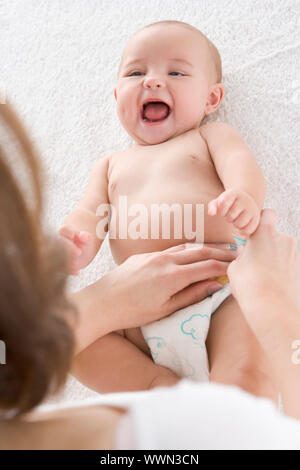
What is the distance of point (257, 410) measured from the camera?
0.43 meters

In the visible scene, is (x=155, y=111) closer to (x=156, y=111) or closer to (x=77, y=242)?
(x=156, y=111)

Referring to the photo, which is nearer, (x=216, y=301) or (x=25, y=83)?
(x=216, y=301)

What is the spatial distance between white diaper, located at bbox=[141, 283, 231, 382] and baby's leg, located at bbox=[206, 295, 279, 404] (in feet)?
0.06

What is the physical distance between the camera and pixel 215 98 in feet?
4.26

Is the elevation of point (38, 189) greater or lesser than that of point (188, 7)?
lesser

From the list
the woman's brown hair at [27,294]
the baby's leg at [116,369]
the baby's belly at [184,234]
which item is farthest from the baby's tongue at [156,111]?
the woman's brown hair at [27,294]

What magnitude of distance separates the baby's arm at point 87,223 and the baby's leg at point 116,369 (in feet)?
0.51

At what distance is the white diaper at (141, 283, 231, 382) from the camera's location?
970 mm

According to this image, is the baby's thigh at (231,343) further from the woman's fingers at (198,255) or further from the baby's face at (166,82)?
the baby's face at (166,82)

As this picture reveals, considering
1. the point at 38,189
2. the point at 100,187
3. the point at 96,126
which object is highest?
the point at 96,126

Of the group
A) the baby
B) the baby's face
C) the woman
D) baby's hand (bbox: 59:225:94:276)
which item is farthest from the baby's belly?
the woman

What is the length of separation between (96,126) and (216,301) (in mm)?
635
